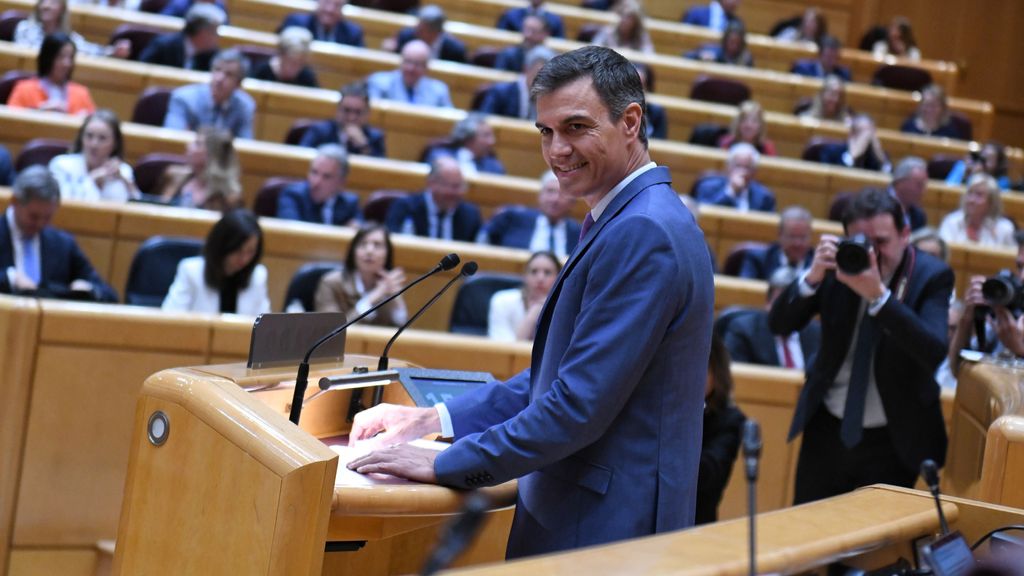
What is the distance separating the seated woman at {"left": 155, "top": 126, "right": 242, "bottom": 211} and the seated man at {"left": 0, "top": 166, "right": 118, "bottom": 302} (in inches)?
29.1

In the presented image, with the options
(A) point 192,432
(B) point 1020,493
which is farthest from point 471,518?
(B) point 1020,493

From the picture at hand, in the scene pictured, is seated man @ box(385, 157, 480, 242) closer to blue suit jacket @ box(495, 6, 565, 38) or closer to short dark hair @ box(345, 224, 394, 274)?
short dark hair @ box(345, 224, 394, 274)

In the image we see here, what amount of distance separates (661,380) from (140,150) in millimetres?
3778

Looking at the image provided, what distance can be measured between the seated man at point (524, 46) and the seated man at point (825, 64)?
1842mm

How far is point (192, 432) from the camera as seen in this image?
64.9 inches

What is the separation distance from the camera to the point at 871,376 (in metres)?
2.55

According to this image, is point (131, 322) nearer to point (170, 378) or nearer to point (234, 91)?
point (170, 378)

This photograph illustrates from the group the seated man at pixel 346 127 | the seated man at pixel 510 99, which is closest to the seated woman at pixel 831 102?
the seated man at pixel 510 99

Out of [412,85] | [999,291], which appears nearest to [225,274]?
[999,291]

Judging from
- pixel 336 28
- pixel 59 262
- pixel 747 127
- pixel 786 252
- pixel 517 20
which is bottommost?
pixel 59 262

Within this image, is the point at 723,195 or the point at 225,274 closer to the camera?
the point at 225,274

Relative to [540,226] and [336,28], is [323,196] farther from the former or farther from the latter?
[336,28]

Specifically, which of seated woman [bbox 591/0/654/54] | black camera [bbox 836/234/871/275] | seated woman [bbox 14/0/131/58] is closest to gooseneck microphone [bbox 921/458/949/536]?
black camera [bbox 836/234/871/275]

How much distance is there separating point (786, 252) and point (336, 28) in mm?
2792
